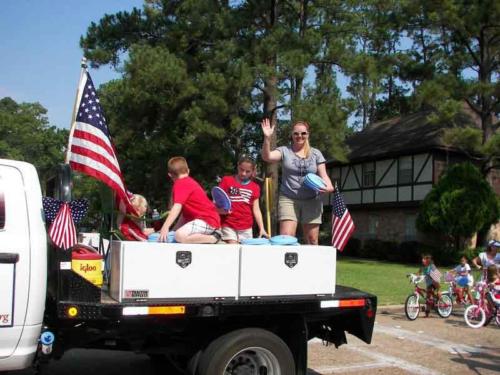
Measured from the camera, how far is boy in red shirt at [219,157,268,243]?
6.06m

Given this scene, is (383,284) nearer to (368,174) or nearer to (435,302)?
(435,302)

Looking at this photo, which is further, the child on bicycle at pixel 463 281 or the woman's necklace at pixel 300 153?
the child on bicycle at pixel 463 281

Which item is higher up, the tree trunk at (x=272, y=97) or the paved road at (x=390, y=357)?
the tree trunk at (x=272, y=97)

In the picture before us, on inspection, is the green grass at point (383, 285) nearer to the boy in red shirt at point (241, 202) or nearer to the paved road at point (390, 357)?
the paved road at point (390, 357)

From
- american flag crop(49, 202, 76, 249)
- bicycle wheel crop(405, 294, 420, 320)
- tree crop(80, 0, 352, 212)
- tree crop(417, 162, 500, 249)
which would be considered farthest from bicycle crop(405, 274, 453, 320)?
tree crop(417, 162, 500, 249)

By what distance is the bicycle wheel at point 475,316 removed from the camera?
10008mm

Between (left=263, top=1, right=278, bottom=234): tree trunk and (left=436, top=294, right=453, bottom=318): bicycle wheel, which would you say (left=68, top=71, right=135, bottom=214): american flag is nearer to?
(left=436, top=294, right=453, bottom=318): bicycle wheel

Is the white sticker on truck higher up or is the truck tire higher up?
the white sticker on truck

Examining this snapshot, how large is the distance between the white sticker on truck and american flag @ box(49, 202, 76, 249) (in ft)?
1.14

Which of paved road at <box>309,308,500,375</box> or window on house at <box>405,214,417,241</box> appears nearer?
paved road at <box>309,308,500,375</box>

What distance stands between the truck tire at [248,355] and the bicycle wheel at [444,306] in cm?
696

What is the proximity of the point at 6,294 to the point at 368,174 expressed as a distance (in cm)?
3230

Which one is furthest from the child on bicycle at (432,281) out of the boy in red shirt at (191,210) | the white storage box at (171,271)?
the white storage box at (171,271)

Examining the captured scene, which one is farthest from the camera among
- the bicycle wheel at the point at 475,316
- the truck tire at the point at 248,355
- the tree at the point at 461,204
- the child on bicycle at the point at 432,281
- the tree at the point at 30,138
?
the tree at the point at 30,138
